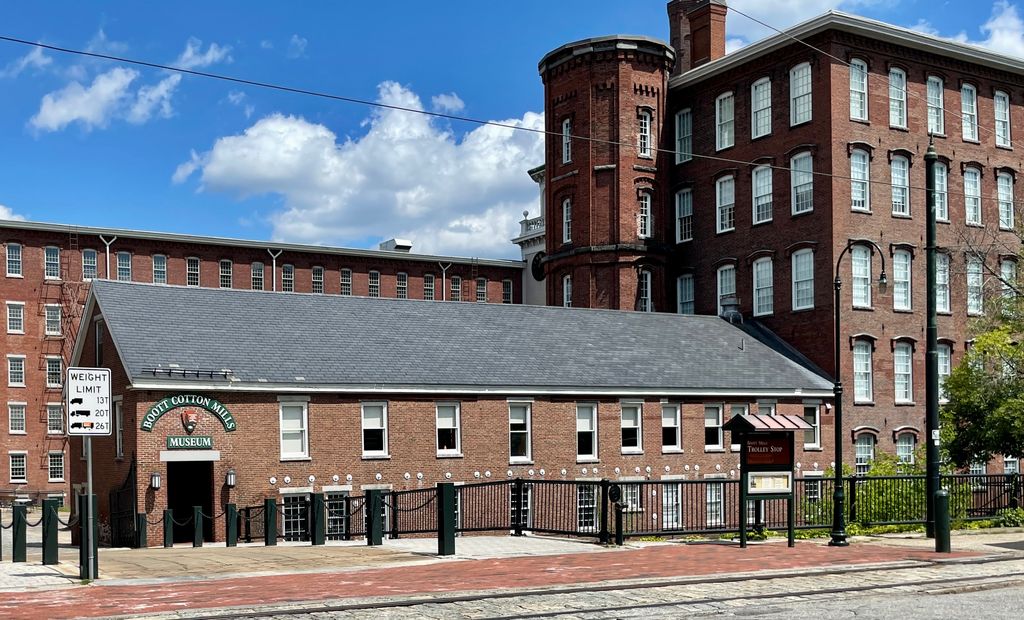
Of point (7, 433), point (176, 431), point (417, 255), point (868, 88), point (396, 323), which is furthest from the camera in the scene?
point (417, 255)

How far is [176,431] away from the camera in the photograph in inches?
1243

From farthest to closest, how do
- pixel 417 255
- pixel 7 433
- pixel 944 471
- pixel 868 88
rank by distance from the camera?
pixel 417 255 < pixel 7 433 < pixel 868 88 < pixel 944 471

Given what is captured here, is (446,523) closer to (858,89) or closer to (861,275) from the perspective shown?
(861,275)

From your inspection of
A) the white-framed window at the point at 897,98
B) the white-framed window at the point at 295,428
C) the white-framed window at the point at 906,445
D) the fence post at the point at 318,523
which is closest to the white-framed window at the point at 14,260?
the white-framed window at the point at 295,428

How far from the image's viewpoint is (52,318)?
67125 millimetres

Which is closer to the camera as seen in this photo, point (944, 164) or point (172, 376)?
point (172, 376)

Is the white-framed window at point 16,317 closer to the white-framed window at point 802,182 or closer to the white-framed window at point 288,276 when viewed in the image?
the white-framed window at point 288,276

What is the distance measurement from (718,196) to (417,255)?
3097cm

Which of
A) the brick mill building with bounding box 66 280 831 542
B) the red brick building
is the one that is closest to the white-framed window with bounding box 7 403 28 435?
the red brick building

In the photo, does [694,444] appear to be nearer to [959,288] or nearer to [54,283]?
[959,288]

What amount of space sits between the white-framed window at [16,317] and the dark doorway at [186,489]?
3786 cm

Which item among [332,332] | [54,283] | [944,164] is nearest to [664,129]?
[944,164]

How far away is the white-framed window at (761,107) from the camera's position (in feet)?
160

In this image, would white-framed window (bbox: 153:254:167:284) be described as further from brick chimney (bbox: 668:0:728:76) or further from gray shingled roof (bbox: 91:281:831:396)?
gray shingled roof (bbox: 91:281:831:396)
